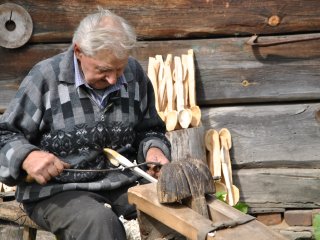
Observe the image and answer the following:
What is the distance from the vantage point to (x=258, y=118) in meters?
5.84

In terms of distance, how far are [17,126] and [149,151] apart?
0.74 meters

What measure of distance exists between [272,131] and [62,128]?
2.30 metres

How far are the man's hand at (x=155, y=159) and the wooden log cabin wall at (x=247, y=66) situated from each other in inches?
67.9

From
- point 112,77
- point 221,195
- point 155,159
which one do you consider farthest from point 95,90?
point 221,195

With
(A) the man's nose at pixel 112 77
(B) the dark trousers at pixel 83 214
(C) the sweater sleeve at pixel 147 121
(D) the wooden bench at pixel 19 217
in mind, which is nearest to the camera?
(B) the dark trousers at pixel 83 214

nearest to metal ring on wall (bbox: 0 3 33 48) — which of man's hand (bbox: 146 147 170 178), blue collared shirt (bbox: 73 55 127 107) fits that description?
blue collared shirt (bbox: 73 55 127 107)

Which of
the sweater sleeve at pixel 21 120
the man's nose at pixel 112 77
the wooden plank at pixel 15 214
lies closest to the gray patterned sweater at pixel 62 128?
the sweater sleeve at pixel 21 120

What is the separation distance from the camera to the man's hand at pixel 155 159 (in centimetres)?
409

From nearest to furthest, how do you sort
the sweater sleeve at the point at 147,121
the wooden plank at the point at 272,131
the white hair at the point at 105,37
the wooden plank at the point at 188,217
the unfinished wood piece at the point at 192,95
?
the wooden plank at the point at 188,217
the white hair at the point at 105,37
the sweater sleeve at the point at 147,121
the unfinished wood piece at the point at 192,95
the wooden plank at the point at 272,131

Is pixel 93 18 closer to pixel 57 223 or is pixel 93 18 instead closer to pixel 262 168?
pixel 57 223

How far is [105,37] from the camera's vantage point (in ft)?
12.4

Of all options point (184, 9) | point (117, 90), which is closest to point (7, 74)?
point (184, 9)

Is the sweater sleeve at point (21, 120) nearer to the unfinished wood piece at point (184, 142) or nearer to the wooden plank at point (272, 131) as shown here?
the unfinished wood piece at point (184, 142)

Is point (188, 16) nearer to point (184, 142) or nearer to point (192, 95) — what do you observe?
point (192, 95)
